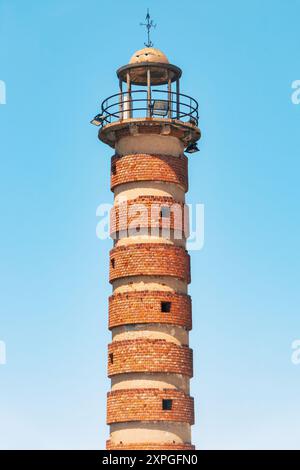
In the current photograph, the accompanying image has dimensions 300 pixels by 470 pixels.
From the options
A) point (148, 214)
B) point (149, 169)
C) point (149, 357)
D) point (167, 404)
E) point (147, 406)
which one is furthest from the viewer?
point (149, 169)

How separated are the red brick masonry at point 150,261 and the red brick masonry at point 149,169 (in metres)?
4.09

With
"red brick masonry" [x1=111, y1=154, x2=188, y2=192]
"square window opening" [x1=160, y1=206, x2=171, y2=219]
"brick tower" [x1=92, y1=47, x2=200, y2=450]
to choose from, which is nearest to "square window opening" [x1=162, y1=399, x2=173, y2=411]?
"brick tower" [x1=92, y1=47, x2=200, y2=450]

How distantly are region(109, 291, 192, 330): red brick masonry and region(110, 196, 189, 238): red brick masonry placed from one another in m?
4.13

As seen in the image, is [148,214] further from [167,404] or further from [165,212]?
[167,404]

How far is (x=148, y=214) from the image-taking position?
235 ft

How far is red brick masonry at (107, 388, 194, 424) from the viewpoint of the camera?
68875mm

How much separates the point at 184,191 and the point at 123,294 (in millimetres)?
7679

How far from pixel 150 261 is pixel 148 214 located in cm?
287

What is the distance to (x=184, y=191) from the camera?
241ft

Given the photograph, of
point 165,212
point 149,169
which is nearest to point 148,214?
point 165,212

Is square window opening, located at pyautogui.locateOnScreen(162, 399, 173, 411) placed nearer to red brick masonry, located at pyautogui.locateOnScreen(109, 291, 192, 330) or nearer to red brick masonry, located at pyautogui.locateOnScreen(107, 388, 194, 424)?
red brick masonry, located at pyautogui.locateOnScreen(107, 388, 194, 424)
